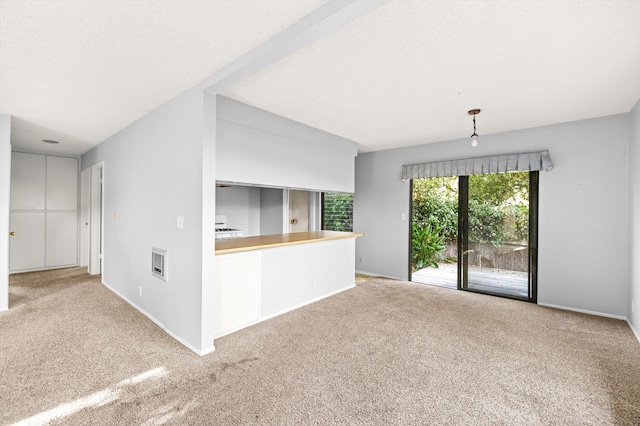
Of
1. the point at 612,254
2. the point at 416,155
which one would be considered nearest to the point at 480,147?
the point at 416,155

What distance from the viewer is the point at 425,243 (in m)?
5.64

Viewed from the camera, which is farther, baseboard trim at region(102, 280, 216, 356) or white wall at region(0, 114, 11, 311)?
white wall at region(0, 114, 11, 311)

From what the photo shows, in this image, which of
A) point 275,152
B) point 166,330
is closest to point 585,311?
point 275,152

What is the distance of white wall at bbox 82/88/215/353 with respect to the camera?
8.34 feet

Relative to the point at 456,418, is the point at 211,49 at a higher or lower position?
higher

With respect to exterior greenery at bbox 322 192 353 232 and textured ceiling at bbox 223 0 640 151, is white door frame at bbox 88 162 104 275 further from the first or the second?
exterior greenery at bbox 322 192 353 232

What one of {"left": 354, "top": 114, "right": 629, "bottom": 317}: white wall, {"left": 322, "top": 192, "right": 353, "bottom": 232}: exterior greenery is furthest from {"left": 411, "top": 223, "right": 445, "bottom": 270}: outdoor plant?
{"left": 354, "top": 114, "right": 629, "bottom": 317}: white wall

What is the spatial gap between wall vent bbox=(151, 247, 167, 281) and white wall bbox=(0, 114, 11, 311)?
1898 millimetres

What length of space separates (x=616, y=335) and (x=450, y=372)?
2085mm

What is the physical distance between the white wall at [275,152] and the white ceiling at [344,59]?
193mm

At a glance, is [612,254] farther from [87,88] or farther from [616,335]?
[87,88]

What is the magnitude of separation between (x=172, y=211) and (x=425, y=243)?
174 inches

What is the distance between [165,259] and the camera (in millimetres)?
2982

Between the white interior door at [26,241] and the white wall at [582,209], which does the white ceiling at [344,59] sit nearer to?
the white wall at [582,209]
